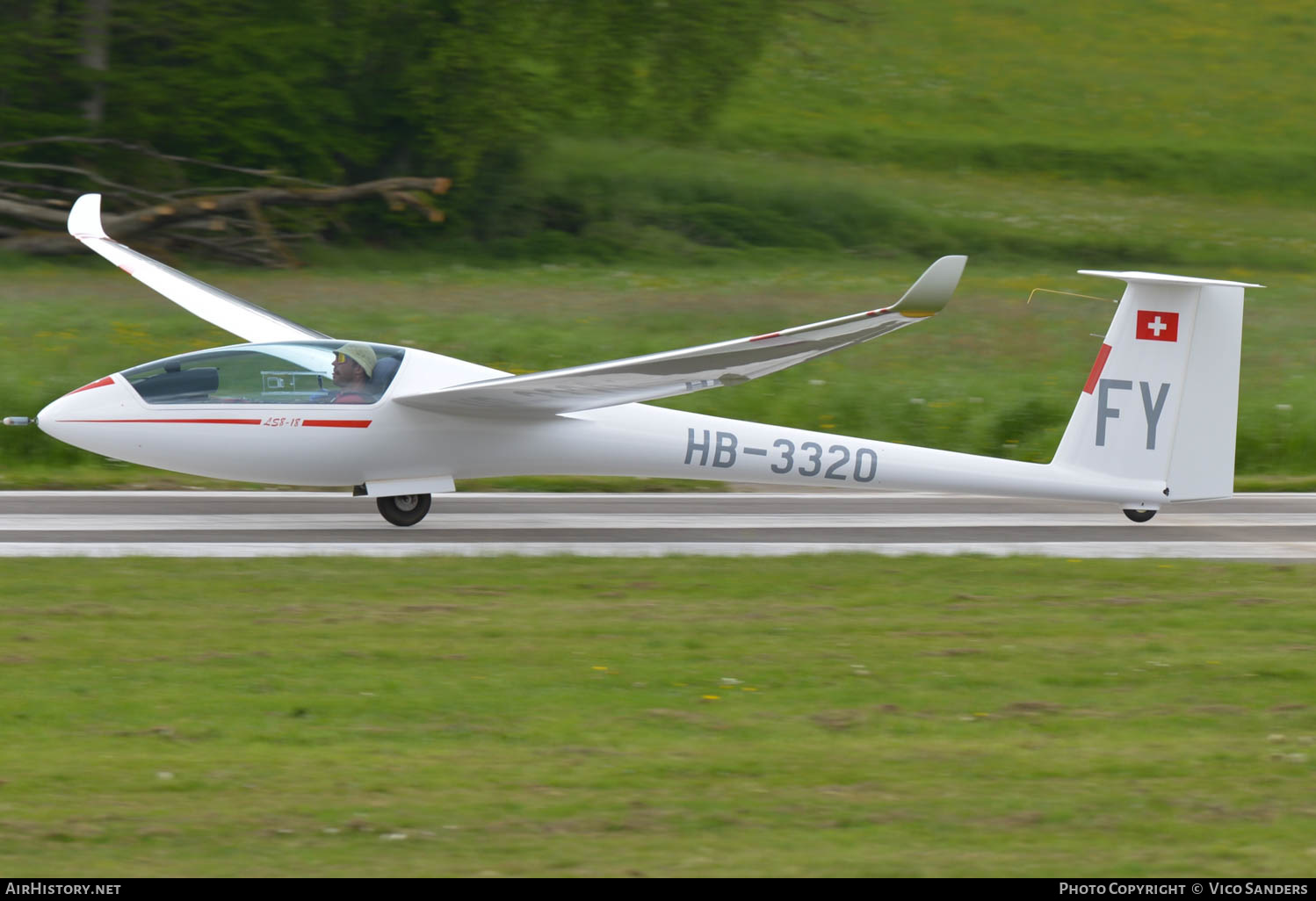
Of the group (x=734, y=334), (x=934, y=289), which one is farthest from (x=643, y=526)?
(x=734, y=334)

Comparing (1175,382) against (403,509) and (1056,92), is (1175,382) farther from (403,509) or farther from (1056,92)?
(1056,92)

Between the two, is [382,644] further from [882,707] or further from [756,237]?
[756,237]

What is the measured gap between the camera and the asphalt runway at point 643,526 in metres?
12.2

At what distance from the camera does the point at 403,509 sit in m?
13.1

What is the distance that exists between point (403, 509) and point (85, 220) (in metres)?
6.19

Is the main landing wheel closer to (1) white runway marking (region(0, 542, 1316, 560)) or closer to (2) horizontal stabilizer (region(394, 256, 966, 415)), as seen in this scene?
(1) white runway marking (region(0, 542, 1316, 560))

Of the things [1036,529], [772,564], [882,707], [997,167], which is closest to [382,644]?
[882,707]

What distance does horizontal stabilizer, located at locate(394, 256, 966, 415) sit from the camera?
11.0m

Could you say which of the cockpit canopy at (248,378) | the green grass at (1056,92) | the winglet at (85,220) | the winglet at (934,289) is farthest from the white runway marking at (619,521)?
the green grass at (1056,92)

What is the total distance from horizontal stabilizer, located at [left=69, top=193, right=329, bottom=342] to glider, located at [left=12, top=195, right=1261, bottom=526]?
5.79ft

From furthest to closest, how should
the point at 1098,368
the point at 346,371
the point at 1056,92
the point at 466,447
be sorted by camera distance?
the point at 1056,92, the point at 1098,368, the point at 466,447, the point at 346,371

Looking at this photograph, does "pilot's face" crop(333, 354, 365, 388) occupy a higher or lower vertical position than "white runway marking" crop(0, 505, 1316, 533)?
higher

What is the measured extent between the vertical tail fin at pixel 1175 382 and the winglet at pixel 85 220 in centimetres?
1112

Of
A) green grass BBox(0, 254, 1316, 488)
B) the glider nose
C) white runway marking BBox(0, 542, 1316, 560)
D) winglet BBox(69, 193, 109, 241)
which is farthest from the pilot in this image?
winglet BBox(69, 193, 109, 241)
